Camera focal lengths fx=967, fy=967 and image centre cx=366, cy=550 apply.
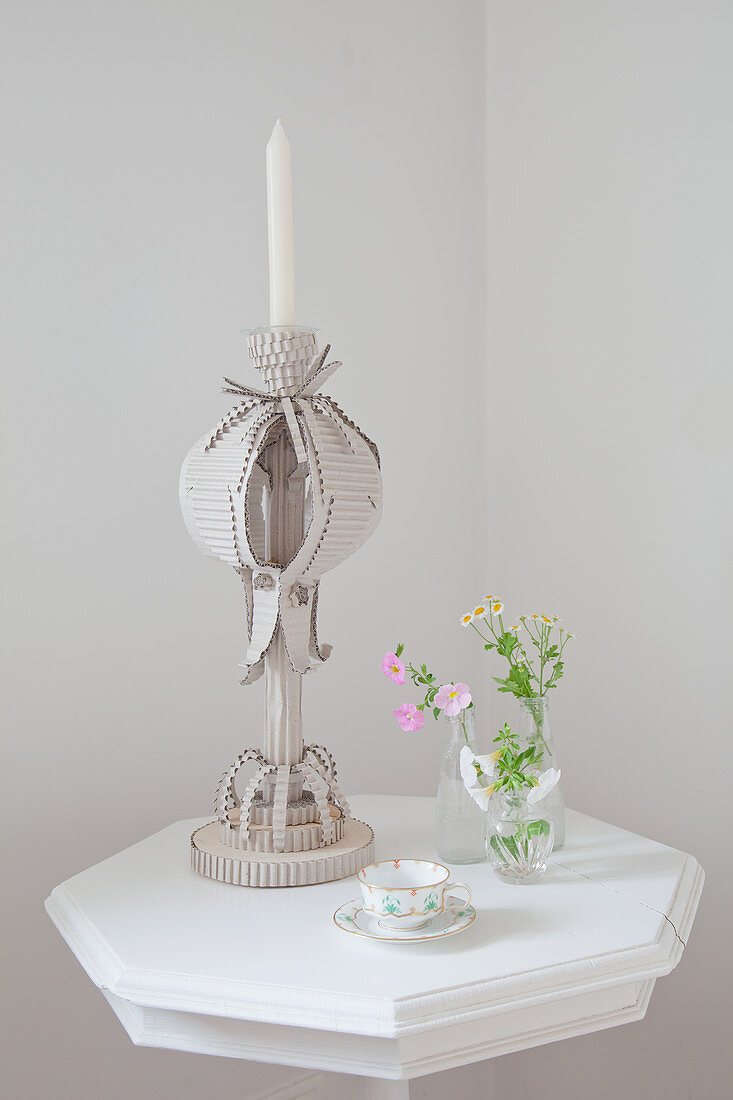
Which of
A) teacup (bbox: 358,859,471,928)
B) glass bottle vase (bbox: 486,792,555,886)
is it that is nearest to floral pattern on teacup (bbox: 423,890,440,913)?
teacup (bbox: 358,859,471,928)

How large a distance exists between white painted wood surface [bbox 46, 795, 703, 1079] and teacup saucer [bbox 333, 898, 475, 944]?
1 centimetres

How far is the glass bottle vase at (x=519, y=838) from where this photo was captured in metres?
0.92

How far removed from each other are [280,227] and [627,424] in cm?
67

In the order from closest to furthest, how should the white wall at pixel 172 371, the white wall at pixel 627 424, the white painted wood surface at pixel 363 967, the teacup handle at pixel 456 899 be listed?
the white painted wood surface at pixel 363 967, the teacup handle at pixel 456 899, the white wall at pixel 172 371, the white wall at pixel 627 424

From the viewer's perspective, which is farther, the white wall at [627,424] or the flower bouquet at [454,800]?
the white wall at [627,424]

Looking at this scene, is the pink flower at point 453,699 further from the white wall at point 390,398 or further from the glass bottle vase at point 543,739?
the white wall at point 390,398

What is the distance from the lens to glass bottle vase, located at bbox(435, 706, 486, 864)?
990mm

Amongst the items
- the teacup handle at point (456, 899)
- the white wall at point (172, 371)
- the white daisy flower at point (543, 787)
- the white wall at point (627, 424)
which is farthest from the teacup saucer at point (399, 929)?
the white wall at point (627, 424)

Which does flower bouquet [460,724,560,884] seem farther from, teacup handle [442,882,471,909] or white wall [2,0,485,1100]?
white wall [2,0,485,1100]

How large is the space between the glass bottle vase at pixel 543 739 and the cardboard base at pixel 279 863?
0.20 metres

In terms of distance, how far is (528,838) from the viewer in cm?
92

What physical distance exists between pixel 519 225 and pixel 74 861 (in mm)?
1131

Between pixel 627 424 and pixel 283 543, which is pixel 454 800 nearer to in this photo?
pixel 283 543

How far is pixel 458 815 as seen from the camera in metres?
0.99
